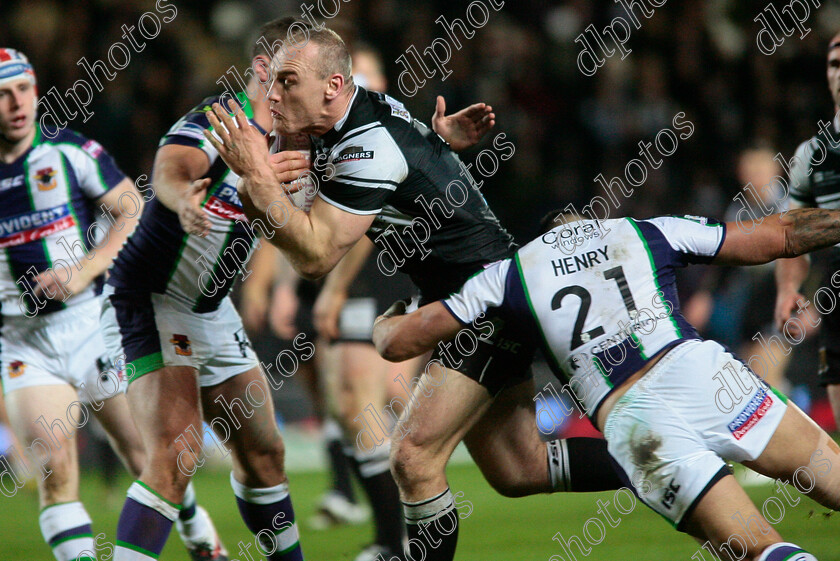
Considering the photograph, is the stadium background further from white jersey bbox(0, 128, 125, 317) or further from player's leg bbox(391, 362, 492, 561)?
player's leg bbox(391, 362, 492, 561)

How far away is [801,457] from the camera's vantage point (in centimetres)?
297

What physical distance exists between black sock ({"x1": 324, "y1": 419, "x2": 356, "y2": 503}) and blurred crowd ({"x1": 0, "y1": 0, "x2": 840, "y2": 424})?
15.6 ft

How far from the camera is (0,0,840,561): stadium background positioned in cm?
1106

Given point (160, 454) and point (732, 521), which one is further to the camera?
point (160, 454)

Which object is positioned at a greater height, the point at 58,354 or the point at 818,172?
the point at 58,354

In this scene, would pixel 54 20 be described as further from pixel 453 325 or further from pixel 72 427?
pixel 453 325

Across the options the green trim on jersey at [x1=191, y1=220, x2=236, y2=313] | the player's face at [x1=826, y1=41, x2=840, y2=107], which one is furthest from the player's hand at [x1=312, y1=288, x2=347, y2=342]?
the player's face at [x1=826, y1=41, x2=840, y2=107]

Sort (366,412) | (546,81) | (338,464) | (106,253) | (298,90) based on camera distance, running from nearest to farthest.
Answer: (298,90)
(106,253)
(366,412)
(338,464)
(546,81)

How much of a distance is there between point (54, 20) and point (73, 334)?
8.43m

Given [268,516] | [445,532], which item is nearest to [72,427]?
[268,516]

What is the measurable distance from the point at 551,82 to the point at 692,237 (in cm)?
919

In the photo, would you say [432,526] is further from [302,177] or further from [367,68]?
[367,68]

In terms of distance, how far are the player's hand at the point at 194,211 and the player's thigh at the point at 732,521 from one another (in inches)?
78.6

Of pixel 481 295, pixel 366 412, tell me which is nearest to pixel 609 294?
pixel 481 295
